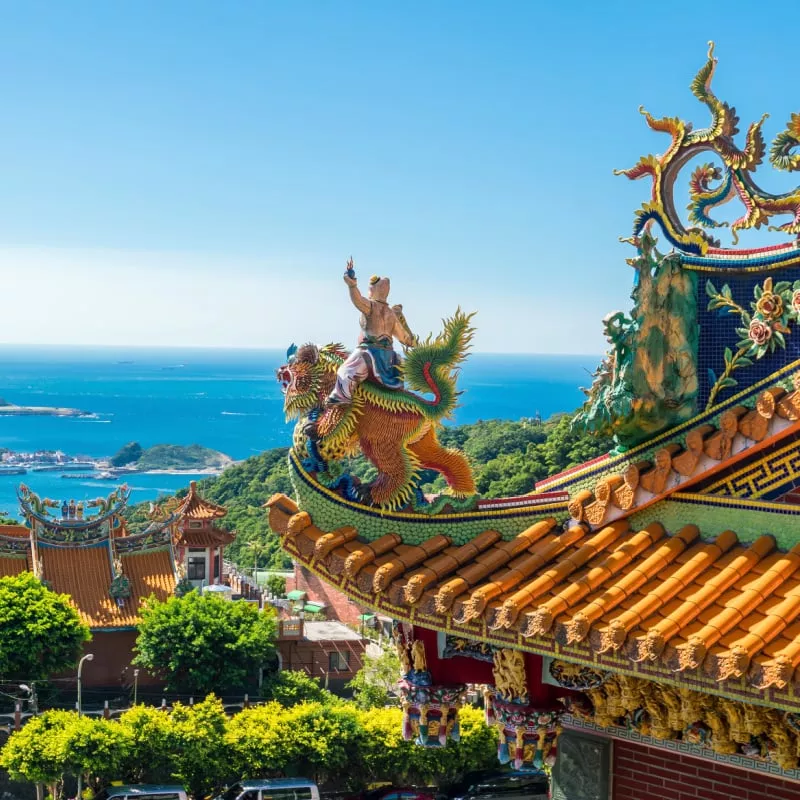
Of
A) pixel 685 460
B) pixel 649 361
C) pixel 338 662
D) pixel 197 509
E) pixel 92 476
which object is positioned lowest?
pixel 338 662

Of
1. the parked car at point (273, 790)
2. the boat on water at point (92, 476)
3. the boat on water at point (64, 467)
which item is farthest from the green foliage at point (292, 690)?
the boat on water at point (64, 467)

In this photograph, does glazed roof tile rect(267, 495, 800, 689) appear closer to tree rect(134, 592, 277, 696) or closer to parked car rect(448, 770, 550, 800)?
parked car rect(448, 770, 550, 800)

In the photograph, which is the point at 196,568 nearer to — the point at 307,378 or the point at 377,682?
the point at 377,682

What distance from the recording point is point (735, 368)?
7.45 m

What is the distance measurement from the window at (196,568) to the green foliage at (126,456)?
12771 cm

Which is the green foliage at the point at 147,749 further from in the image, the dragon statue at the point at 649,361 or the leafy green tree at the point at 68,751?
the dragon statue at the point at 649,361

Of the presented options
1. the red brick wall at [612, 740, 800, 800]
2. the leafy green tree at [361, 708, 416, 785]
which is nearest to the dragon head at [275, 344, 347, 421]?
the red brick wall at [612, 740, 800, 800]

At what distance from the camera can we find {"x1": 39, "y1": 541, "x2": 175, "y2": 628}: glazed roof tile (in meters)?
32.0

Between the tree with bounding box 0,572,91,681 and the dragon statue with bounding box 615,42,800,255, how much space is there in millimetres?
23962

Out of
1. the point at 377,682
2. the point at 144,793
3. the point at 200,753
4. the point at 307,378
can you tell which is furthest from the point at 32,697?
the point at 307,378

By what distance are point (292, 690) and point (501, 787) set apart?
7632mm

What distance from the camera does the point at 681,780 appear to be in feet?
24.5

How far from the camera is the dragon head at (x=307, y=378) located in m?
8.52

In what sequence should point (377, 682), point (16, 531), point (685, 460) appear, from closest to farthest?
point (685, 460) → point (377, 682) → point (16, 531)
